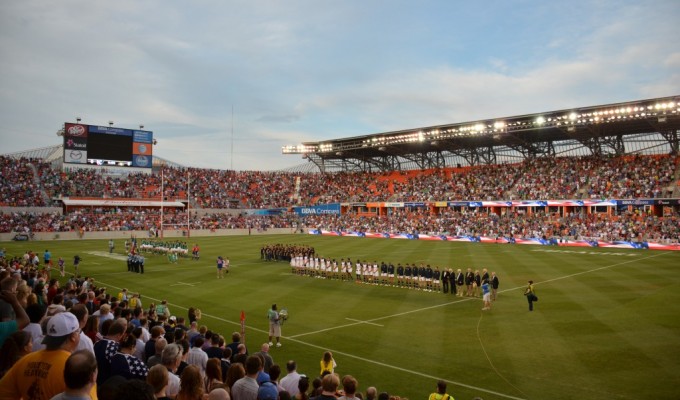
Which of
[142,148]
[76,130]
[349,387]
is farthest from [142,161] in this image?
[349,387]

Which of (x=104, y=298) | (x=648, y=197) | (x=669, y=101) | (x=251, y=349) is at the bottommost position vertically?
(x=251, y=349)

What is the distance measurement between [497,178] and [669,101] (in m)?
23.8

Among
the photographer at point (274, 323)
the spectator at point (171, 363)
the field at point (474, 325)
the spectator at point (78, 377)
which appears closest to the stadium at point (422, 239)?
the field at point (474, 325)

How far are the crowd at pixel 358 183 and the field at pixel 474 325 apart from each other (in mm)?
23941

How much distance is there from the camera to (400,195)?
75312 millimetres

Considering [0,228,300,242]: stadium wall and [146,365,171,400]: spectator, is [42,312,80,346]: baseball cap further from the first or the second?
[0,228,300,242]: stadium wall

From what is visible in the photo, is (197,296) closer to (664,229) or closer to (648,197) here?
(664,229)

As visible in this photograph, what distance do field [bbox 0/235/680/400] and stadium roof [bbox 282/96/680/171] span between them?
22552 millimetres

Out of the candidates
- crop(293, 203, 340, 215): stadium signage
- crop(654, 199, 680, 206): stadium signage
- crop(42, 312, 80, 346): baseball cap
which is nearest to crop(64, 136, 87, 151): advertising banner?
crop(293, 203, 340, 215): stadium signage

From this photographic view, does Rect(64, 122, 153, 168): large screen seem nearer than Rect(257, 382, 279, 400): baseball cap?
No

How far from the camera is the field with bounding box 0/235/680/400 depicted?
495 inches

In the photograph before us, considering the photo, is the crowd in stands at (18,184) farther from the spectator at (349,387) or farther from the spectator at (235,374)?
the spectator at (349,387)

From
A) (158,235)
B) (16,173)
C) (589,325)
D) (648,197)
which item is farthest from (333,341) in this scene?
(16,173)

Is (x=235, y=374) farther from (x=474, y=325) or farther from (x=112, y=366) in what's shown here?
(x=474, y=325)
